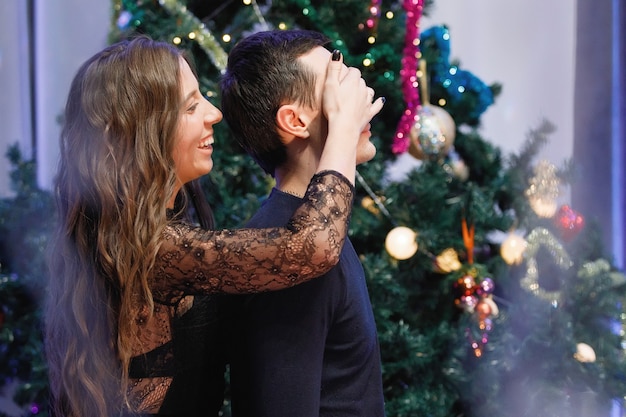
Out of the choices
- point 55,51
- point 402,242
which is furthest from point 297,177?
point 55,51

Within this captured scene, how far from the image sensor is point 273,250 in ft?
2.93

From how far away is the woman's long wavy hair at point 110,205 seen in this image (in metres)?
0.99

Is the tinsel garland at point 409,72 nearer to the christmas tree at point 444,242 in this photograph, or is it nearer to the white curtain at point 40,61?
the christmas tree at point 444,242

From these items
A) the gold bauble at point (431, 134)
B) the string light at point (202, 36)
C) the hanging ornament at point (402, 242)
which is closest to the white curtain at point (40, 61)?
the string light at point (202, 36)

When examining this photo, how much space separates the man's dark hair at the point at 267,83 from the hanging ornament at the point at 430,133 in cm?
82

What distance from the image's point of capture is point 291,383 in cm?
91

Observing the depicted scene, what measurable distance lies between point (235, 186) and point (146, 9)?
526 mm

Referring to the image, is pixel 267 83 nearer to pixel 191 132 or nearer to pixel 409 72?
pixel 191 132

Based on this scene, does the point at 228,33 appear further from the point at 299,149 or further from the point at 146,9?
the point at 299,149

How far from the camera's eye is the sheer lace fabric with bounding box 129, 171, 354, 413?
887 millimetres

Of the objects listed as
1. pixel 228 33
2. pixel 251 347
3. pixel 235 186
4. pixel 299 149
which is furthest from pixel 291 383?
pixel 228 33

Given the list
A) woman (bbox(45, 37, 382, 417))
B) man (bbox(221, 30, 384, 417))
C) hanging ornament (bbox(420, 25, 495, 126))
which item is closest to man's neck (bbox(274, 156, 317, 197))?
man (bbox(221, 30, 384, 417))

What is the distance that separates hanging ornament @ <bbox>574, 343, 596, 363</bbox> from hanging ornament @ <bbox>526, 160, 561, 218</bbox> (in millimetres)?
344

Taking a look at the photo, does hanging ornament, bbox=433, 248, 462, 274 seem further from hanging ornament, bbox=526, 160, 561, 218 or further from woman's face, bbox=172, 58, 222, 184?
woman's face, bbox=172, 58, 222, 184
